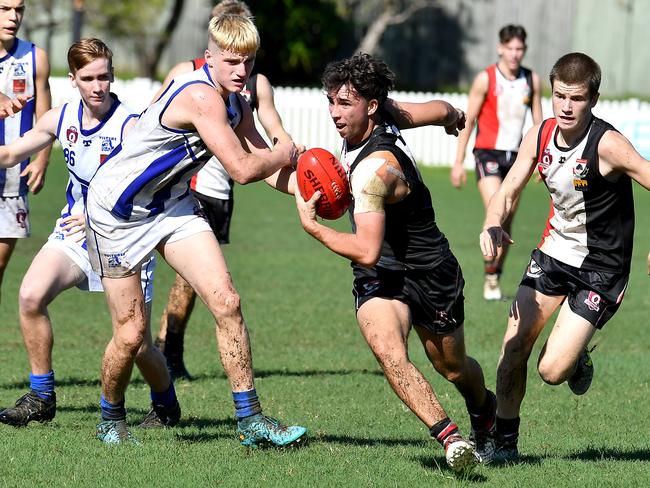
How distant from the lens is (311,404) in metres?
7.64

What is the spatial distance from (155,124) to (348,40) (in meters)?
36.1

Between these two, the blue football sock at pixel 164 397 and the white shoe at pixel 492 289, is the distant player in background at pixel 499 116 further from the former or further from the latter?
the blue football sock at pixel 164 397

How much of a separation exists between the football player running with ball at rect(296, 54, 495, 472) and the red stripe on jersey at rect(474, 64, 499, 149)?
6.18 metres

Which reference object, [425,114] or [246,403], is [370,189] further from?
[246,403]

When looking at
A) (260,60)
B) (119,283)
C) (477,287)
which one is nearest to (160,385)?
(119,283)

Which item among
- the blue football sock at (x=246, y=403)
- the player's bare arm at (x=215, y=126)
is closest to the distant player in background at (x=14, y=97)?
the player's bare arm at (x=215, y=126)

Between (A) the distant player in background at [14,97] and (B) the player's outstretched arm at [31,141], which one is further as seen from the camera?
(A) the distant player in background at [14,97]

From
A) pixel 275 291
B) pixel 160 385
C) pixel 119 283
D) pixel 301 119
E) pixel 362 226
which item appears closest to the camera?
pixel 362 226

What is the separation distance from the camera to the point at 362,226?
18.2 ft

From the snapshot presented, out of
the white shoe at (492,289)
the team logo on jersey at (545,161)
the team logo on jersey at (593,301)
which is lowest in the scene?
the white shoe at (492,289)

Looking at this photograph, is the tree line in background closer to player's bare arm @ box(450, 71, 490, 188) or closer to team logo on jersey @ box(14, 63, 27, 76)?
player's bare arm @ box(450, 71, 490, 188)

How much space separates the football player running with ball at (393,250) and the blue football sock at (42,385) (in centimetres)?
211

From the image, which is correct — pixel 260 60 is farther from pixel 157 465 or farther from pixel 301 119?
pixel 157 465

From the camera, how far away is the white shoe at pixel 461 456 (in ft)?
17.7
